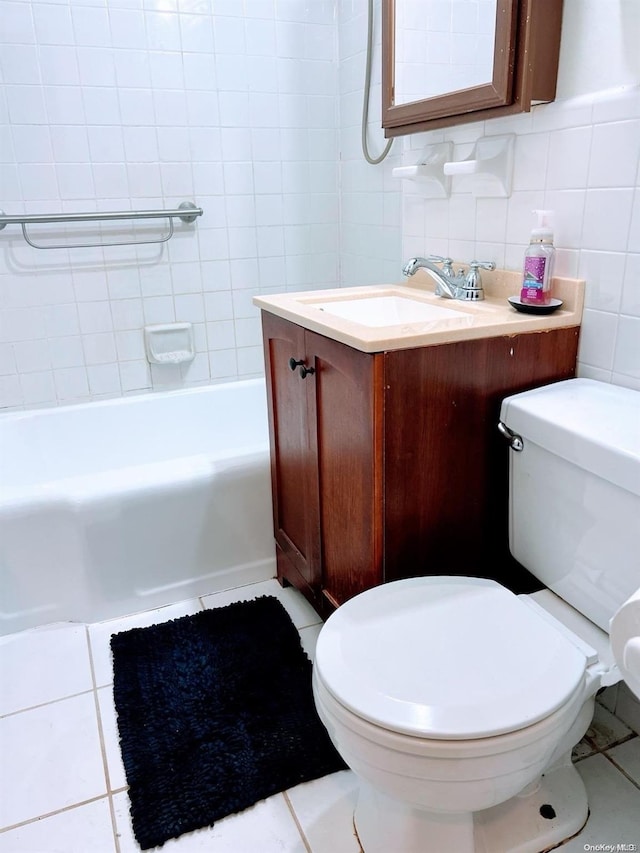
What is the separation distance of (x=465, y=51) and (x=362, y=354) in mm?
790

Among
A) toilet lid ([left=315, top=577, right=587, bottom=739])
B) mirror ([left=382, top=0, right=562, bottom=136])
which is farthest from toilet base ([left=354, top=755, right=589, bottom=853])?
mirror ([left=382, top=0, right=562, bottom=136])

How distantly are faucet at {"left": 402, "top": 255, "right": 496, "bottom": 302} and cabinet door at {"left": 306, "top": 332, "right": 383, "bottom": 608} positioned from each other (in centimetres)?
40

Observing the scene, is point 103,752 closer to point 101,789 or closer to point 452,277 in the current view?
point 101,789

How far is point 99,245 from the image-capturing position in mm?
2207

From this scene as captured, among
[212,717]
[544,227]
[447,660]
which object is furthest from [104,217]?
[447,660]

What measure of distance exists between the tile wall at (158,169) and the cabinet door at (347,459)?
1.14m

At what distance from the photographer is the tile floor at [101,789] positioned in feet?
3.82

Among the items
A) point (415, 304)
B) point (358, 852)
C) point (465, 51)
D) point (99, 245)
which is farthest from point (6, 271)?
point (358, 852)

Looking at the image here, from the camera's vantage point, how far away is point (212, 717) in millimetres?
1421

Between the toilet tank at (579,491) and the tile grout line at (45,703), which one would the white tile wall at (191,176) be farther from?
the tile grout line at (45,703)

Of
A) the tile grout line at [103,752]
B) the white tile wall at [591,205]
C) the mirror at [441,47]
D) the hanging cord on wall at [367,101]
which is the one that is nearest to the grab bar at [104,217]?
the hanging cord on wall at [367,101]

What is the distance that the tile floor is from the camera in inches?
45.8

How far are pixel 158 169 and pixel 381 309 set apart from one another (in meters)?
1.09

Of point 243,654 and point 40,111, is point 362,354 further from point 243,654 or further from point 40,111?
point 40,111
